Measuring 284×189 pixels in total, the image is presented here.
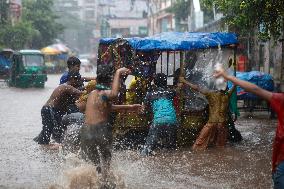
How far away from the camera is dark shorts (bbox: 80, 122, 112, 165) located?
5762 millimetres

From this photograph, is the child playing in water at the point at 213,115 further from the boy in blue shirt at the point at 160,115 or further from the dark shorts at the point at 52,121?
the dark shorts at the point at 52,121

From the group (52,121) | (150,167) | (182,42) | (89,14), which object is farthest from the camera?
(89,14)

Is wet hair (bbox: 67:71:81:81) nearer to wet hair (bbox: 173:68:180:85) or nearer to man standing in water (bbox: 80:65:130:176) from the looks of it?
wet hair (bbox: 173:68:180:85)

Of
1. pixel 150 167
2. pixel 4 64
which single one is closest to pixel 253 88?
pixel 150 167

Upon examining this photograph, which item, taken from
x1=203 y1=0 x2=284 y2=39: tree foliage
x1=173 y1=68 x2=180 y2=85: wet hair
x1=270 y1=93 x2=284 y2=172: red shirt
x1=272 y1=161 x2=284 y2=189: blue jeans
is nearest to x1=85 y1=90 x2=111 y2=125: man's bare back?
x1=270 y1=93 x2=284 y2=172: red shirt

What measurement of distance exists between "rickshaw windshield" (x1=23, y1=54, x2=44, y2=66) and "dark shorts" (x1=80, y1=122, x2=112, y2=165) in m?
23.9

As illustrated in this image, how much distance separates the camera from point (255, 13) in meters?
11.9

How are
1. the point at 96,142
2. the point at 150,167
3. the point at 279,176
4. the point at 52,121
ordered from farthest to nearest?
the point at 52,121
the point at 150,167
the point at 96,142
the point at 279,176

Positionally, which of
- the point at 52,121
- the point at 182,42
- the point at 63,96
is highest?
the point at 182,42

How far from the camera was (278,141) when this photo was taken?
4.58 m

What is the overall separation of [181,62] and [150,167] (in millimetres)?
2824

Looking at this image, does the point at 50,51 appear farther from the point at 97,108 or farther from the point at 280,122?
the point at 280,122

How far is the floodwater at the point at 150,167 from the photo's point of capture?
6990 millimetres

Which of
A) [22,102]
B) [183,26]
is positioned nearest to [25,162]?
[22,102]
